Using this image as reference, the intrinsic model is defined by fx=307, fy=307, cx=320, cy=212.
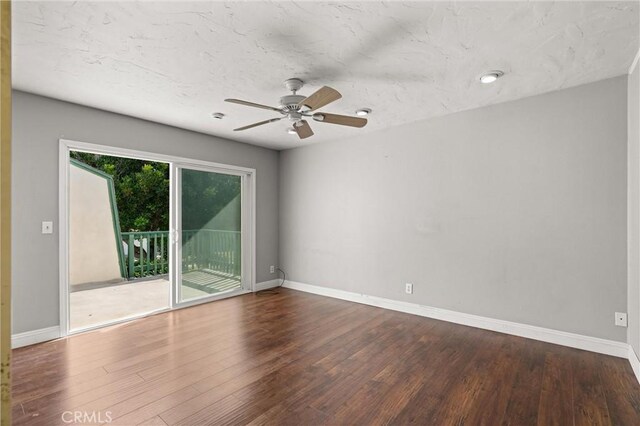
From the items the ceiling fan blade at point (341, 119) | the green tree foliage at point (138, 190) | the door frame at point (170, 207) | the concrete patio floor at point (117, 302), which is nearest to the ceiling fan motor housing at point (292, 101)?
the ceiling fan blade at point (341, 119)

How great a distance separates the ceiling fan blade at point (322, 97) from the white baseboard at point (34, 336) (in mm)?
3410

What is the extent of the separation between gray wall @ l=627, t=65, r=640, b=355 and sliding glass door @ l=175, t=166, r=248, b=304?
15.2 feet

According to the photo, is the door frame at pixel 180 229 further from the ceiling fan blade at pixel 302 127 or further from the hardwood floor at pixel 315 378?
the ceiling fan blade at pixel 302 127

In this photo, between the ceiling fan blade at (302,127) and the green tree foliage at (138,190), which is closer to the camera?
the ceiling fan blade at (302,127)

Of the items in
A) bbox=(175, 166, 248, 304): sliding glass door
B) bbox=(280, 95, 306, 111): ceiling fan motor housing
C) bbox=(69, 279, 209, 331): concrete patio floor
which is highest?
bbox=(280, 95, 306, 111): ceiling fan motor housing

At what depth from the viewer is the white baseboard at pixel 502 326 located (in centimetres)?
279

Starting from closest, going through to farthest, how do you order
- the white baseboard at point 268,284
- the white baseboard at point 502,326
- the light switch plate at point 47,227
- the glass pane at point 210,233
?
the white baseboard at point 502,326 < the light switch plate at point 47,227 < the glass pane at point 210,233 < the white baseboard at point 268,284

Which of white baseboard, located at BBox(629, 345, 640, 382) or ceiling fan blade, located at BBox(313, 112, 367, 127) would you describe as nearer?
white baseboard, located at BBox(629, 345, 640, 382)

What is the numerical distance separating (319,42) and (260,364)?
8.53ft

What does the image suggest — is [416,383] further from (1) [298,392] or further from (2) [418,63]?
(2) [418,63]

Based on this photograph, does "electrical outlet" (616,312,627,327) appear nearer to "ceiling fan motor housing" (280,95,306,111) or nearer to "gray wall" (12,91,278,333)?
"ceiling fan motor housing" (280,95,306,111)

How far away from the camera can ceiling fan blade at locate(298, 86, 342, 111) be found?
2165mm

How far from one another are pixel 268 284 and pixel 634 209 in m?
4.70

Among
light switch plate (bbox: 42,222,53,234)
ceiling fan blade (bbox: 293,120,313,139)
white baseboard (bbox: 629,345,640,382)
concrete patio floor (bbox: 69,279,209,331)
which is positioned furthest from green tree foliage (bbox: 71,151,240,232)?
white baseboard (bbox: 629,345,640,382)
